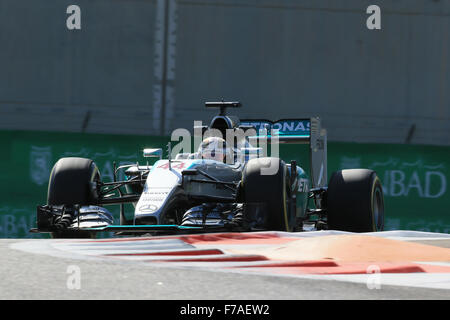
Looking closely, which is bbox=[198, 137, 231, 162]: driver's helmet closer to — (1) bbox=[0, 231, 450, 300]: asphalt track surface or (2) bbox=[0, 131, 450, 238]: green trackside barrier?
(2) bbox=[0, 131, 450, 238]: green trackside barrier

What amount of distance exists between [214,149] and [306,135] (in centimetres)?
139

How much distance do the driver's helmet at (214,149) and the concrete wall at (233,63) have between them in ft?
28.0

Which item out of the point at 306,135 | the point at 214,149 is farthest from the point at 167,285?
the point at 306,135

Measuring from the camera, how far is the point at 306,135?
10984 millimetres

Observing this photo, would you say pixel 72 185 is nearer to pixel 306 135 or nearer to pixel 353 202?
pixel 306 135

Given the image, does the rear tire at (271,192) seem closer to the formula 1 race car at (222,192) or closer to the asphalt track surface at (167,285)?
the formula 1 race car at (222,192)

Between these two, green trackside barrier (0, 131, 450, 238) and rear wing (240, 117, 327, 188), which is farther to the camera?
green trackside barrier (0, 131, 450, 238)

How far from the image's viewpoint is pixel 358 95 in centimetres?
1952

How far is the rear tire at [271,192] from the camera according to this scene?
8.85 metres

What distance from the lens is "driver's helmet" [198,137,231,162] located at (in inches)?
399

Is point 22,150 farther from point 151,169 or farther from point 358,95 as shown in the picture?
point 358,95

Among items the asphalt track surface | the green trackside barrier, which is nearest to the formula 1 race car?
the asphalt track surface

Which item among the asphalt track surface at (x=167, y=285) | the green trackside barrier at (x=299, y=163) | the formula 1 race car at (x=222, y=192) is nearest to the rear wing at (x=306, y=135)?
the formula 1 race car at (x=222, y=192)
